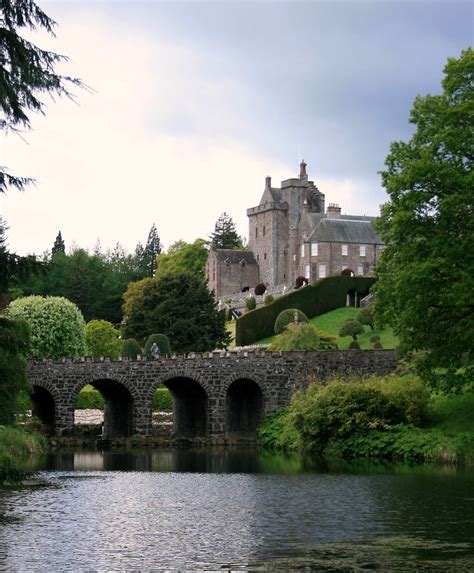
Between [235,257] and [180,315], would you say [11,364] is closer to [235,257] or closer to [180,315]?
[180,315]

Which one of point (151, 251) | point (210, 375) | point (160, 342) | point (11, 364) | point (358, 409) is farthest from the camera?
point (151, 251)

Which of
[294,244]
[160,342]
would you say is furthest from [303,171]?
[160,342]

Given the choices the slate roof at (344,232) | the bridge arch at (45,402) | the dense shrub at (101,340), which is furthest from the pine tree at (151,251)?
the bridge arch at (45,402)

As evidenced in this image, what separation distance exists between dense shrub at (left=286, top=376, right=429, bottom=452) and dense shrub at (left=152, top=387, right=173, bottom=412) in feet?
69.3

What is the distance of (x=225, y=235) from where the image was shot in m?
148

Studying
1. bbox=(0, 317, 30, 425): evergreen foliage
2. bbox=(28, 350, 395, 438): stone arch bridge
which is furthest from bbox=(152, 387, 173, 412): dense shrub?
bbox=(0, 317, 30, 425): evergreen foliage

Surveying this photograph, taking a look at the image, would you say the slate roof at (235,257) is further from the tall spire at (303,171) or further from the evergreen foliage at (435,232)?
the evergreen foliage at (435,232)

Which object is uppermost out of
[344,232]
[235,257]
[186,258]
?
[186,258]

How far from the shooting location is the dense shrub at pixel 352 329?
7757cm

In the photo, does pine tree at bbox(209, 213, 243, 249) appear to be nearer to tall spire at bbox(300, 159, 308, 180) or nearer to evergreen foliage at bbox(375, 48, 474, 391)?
tall spire at bbox(300, 159, 308, 180)

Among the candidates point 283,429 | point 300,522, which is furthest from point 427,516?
point 283,429

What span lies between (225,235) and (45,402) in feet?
280

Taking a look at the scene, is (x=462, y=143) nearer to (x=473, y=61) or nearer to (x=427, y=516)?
(x=473, y=61)

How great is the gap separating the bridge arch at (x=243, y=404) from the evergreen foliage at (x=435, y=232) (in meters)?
20.0
